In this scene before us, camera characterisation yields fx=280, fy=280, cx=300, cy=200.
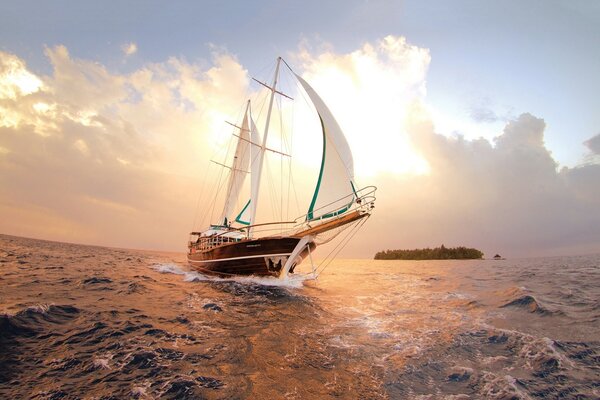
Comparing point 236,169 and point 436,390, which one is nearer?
point 436,390

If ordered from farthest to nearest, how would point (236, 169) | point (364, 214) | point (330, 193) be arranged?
point (236, 169), point (330, 193), point (364, 214)

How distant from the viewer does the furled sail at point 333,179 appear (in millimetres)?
16812

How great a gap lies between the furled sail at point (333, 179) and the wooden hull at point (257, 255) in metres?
2.96

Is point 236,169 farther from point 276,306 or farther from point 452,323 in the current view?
point 452,323

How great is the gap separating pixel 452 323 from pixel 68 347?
11107mm

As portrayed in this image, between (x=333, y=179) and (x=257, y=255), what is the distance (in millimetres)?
7415

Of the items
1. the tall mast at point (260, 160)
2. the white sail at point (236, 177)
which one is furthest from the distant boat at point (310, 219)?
the white sail at point (236, 177)

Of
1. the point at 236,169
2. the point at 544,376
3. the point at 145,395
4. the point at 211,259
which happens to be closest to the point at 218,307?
the point at 145,395

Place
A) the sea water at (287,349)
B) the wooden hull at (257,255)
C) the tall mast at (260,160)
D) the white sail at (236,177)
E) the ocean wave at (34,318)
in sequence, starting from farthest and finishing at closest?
1. the white sail at (236,177)
2. the tall mast at (260,160)
3. the wooden hull at (257,255)
4. the ocean wave at (34,318)
5. the sea water at (287,349)

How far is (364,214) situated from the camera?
1600 cm

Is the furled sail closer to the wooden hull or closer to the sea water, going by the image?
the wooden hull

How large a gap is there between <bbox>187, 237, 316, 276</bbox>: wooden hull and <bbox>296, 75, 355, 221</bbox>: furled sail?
9.70 ft

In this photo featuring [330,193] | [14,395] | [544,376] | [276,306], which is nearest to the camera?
[14,395]

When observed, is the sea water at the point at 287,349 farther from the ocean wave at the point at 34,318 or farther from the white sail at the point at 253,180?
the white sail at the point at 253,180
